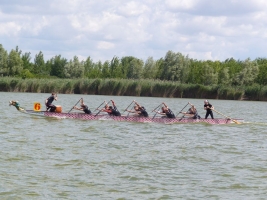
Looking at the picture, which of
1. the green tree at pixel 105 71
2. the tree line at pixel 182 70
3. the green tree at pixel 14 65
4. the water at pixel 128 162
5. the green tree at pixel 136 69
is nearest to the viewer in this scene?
the water at pixel 128 162

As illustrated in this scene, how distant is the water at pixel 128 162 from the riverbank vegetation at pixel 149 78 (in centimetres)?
4024

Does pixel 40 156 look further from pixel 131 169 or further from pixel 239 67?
pixel 239 67

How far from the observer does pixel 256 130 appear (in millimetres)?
35375

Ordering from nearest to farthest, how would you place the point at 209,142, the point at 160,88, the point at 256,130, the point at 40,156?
the point at 40,156
the point at 209,142
the point at 256,130
the point at 160,88

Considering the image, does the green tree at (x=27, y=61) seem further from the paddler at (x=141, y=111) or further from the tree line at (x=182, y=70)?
the paddler at (x=141, y=111)

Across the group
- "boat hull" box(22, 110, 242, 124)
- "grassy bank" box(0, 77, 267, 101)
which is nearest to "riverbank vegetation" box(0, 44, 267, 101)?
"grassy bank" box(0, 77, 267, 101)

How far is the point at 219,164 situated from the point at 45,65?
111 meters

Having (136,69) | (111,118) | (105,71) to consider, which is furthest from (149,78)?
(111,118)

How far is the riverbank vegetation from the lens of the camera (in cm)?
7412

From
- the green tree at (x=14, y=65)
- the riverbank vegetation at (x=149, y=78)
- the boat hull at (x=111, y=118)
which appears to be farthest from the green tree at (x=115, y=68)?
the boat hull at (x=111, y=118)

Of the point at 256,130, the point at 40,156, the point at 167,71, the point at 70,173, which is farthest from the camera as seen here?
the point at 167,71

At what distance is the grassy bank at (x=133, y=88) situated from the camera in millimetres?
73750

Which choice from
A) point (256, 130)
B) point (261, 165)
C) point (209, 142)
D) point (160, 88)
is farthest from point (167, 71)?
point (261, 165)

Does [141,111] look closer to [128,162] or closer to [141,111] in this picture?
[141,111]
